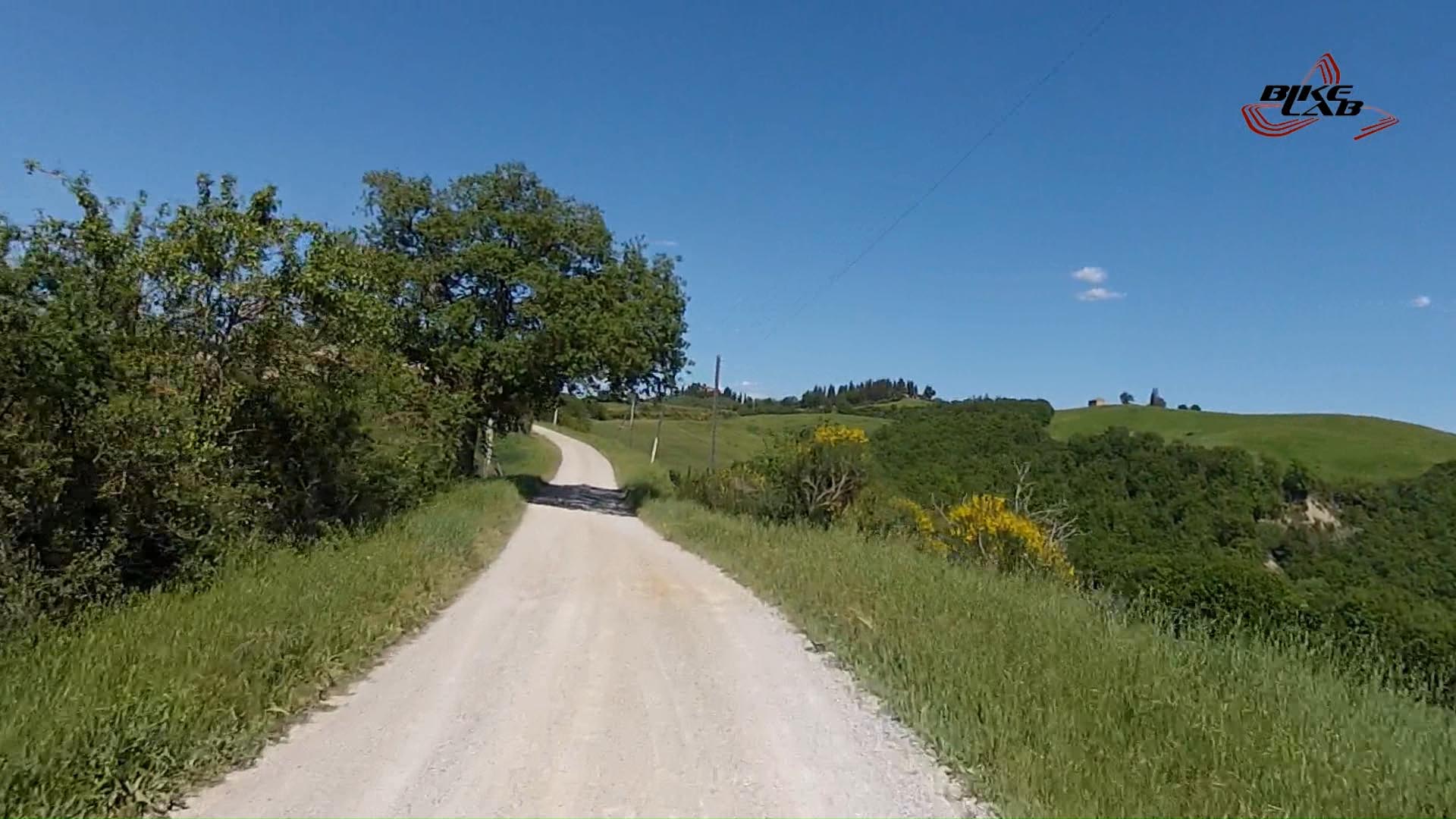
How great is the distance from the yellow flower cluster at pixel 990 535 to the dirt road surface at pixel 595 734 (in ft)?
29.4

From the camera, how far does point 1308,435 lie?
62500mm

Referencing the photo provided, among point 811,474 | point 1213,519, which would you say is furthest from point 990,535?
point 1213,519

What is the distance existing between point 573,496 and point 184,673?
2837cm

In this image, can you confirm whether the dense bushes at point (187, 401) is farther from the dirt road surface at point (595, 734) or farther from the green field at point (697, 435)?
the green field at point (697, 435)

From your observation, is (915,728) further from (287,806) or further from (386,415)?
(386,415)

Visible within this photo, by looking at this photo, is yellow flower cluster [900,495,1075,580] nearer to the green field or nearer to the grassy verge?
the grassy verge

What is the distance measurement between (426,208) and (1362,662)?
1145 inches

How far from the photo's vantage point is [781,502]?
69.6 feet

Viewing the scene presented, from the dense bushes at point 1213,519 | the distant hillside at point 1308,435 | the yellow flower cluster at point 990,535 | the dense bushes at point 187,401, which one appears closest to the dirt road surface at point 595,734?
the dense bushes at point 187,401

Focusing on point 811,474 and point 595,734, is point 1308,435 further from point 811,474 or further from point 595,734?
point 595,734

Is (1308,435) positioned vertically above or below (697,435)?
above

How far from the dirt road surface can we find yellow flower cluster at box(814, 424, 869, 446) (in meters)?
11.8

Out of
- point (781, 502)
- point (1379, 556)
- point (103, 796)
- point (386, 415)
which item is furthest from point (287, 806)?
point (1379, 556)

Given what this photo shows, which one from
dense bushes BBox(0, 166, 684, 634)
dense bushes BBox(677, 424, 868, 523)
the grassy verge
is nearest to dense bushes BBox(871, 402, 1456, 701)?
dense bushes BBox(677, 424, 868, 523)
